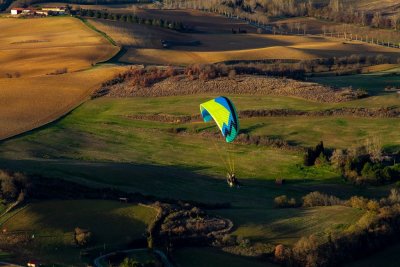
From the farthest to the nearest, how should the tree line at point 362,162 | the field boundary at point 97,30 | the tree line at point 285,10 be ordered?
the tree line at point 285,10, the field boundary at point 97,30, the tree line at point 362,162

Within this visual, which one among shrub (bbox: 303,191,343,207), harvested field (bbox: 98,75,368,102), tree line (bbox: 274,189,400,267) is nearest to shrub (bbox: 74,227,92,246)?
tree line (bbox: 274,189,400,267)

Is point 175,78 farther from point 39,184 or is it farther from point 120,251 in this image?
point 120,251

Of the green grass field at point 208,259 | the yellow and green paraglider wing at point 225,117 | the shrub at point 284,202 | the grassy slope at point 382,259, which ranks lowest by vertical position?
the grassy slope at point 382,259

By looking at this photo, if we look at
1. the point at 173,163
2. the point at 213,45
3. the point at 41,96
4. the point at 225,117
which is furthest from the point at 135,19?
the point at 225,117

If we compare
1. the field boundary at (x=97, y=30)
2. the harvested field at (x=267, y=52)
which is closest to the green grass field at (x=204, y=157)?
the harvested field at (x=267, y=52)

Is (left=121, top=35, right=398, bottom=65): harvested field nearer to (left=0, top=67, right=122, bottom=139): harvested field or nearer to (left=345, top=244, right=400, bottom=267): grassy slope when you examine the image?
(left=0, top=67, right=122, bottom=139): harvested field

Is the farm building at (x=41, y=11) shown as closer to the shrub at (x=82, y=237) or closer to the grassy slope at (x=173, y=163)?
the grassy slope at (x=173, y=163)
